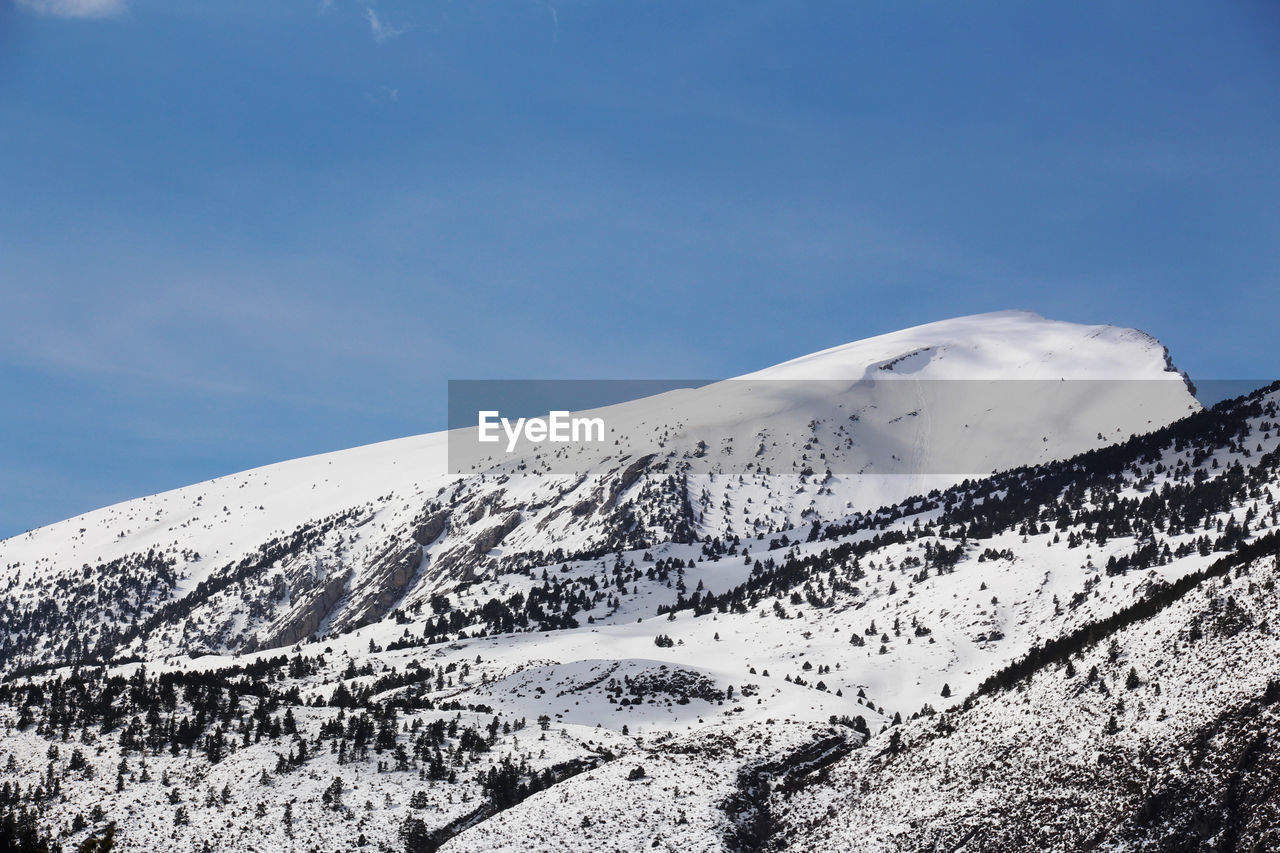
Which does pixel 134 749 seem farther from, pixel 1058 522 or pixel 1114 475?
pixel 1114 475

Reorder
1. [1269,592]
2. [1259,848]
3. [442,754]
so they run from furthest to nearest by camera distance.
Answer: [442,754]
[1269,592]
[1259,848]

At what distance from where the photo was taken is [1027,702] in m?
63.2

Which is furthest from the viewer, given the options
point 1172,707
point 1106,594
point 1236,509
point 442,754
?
point 1236,509

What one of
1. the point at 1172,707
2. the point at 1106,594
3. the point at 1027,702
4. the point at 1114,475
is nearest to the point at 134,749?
the point at 1027,702

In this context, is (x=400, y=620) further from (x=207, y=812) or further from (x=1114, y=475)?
(x=1114, y=475)

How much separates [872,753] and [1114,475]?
12225 centimetres

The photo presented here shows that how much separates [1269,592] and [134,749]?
72.1 m

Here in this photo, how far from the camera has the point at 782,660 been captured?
11644 cm

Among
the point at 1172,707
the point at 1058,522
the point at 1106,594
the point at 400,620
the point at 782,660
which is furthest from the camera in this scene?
the point at 400,620

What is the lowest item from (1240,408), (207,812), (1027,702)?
(207,812)

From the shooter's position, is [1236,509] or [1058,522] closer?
[1236,509]

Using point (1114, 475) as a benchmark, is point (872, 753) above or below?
below

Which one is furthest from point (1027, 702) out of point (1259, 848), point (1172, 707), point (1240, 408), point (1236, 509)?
point (1240, 408)

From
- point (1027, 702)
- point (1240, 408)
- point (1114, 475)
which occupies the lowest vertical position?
point (1027, 702)
